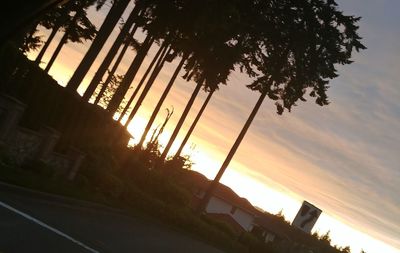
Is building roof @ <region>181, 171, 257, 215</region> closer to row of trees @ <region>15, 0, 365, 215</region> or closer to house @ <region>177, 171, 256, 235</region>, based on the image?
house @ <region>177, 171, 256, 235</region>

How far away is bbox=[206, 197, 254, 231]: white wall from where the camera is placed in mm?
86000

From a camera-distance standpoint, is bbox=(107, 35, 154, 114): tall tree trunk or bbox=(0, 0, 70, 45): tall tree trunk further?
bbox=(107, 35, 154, 114): tall tree trunk

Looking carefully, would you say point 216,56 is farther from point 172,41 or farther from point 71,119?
point 71,119

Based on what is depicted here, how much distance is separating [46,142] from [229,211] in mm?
70104

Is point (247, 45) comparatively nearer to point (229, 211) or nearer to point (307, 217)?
point (307, 217)

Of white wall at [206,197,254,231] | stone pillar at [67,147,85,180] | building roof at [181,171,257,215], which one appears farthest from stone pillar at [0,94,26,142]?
white wall at [206,197,254,231]

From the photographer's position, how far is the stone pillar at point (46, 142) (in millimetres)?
18531

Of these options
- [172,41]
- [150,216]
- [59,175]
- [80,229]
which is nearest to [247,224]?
[172,41]

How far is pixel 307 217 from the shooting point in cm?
1983

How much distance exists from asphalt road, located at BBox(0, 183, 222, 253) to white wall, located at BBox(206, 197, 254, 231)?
221 ft

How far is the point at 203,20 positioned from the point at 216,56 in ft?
31.1

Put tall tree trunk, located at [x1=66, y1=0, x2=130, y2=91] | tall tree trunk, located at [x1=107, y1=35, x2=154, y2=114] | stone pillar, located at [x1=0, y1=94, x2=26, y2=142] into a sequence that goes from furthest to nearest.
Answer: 1. tall tree trunk, located at [x1=107, y1=35, x2=154, y2=114]
2. tall tree trunk, located at [x1=66, y1=0, x2=130, y2=91]
3. stone pillar, located at [x1=0, y1=94, x2=26, y2=142]

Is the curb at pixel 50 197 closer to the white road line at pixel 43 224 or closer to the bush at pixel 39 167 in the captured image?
the white road line at pixel 43 224

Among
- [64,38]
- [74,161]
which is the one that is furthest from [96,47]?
[64,38]
